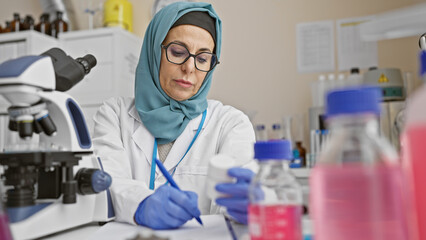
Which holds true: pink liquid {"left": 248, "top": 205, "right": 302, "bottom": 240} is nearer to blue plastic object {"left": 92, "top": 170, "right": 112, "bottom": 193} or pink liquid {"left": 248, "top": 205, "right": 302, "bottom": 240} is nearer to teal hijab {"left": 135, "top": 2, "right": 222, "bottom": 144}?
blue plastic object {"left": 92, "top": 170, "right": 112, "bottom": 193}

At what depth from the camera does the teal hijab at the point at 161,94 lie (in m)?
1.35

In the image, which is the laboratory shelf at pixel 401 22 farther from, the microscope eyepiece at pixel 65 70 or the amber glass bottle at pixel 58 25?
the amber glass bottle at pixel 58 25

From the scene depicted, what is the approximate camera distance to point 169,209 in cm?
81

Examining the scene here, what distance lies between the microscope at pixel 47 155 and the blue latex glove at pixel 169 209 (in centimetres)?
13

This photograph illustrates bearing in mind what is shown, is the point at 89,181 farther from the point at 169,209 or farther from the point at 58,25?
the point at 58,25

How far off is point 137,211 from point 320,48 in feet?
7.45

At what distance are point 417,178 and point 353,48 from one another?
251 cm

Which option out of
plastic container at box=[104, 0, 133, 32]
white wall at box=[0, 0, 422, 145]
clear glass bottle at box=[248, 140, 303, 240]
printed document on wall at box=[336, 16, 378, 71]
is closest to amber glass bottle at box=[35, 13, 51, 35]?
plastic container at box=[104, 0, 133, 32]

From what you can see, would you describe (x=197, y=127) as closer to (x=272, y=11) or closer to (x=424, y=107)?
(x=424, y=107)

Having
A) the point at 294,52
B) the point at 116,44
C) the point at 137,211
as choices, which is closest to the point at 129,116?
the point at 137,211

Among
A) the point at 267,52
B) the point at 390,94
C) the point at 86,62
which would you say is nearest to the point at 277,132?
the point at 267,52

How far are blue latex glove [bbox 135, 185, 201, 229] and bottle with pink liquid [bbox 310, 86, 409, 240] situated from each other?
1.47ft

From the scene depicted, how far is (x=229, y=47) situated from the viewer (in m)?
2.93

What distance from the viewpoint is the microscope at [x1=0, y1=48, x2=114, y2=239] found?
72 centimetres
